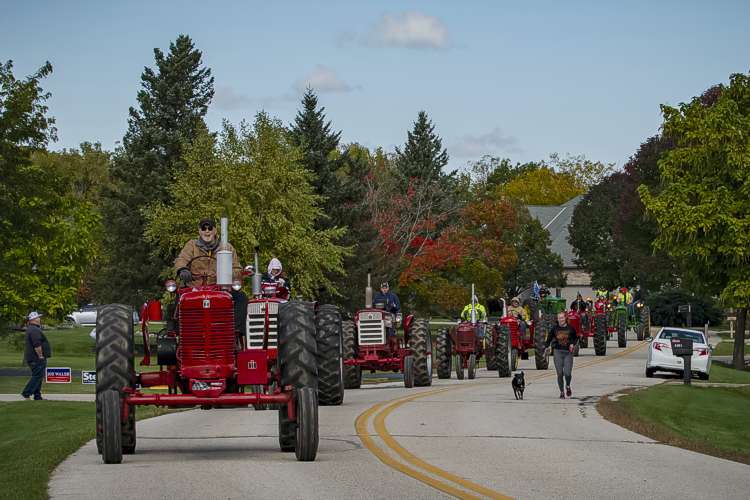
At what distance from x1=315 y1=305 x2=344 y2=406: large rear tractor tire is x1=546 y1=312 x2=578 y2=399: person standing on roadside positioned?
17.8ft

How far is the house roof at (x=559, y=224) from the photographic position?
111750mm

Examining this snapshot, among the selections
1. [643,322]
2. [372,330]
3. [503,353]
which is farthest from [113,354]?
[643,322]

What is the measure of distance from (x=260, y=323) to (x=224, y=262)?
1319mm

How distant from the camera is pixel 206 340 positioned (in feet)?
47.1

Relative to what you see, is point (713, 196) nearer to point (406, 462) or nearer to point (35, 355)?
point (35, 355)

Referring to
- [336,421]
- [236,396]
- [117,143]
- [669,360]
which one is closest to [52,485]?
[236,396]

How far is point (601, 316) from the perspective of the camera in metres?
48.9

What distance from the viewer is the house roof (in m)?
112

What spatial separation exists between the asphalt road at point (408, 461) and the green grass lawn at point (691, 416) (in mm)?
733

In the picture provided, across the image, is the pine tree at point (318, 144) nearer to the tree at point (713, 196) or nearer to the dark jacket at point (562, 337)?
the tree at point (713, 196)

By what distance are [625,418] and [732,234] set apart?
2454cm

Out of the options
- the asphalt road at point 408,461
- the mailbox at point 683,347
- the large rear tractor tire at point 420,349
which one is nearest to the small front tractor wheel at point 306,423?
the asphalt road at point 408,461

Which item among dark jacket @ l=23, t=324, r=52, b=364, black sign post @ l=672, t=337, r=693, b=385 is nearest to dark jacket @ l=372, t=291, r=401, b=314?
black sign post @ l=672, t=337, r=693, b=385

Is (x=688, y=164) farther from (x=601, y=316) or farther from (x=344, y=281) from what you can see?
(x=344, y=281)
